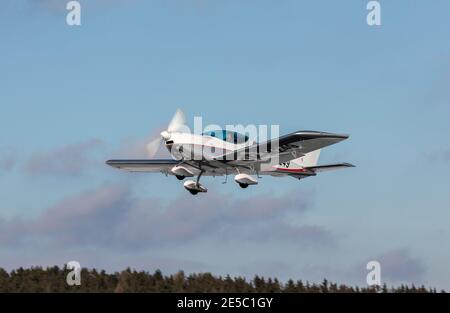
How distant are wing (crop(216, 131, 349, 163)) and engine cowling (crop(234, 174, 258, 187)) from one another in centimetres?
77

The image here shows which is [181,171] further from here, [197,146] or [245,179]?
[245,179]

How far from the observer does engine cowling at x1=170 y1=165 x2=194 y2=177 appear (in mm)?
39938

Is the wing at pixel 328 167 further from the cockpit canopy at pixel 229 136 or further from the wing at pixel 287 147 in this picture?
the cockpit canopy at pixel 229 136

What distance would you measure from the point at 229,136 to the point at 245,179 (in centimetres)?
206

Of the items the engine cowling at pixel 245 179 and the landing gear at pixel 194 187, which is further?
the landing gear at pixel 194 187

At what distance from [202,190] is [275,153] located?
3.73 metres

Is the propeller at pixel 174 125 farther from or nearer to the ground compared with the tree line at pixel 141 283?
farther from the ground

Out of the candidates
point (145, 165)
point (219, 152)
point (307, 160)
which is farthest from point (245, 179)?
point (145, 165)

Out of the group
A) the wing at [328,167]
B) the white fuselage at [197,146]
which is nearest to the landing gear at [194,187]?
the white fuselage at [197,146]

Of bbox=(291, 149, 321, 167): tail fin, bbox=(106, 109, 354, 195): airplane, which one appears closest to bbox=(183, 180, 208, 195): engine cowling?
bbox=(106, 109, 354, 195): airplane

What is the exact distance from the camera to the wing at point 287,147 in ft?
118

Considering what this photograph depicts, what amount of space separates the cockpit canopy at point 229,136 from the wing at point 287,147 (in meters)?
0.65

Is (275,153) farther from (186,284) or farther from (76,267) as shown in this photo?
(76,267)
